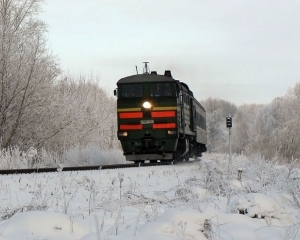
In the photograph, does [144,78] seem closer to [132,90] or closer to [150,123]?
[132,90]

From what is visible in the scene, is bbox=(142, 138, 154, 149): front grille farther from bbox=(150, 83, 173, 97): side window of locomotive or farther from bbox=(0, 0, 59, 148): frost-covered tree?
bbox=(0, 0, 59, 148): frost-covered tree

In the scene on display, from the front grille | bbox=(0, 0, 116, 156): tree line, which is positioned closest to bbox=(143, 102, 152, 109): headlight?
the front grille

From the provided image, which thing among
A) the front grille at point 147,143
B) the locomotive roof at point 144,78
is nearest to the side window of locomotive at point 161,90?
the locomotive roof at point 144,78

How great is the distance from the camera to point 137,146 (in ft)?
53.9

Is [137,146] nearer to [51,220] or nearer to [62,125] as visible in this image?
[62,125]

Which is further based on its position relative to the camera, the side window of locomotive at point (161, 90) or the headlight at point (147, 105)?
the side window of locomotive at point (161, 90)

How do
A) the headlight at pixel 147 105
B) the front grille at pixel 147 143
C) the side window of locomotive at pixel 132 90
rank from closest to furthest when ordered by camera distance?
the front grille at pixel 147 143, the headlight at pixel 147 105, the side window of locomotive at pixel 132 90

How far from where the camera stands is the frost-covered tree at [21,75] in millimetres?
17203

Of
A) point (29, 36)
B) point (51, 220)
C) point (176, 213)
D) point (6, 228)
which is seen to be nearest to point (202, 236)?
point (176, 213)

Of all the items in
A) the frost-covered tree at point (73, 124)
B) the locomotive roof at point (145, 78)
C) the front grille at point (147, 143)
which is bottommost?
the front grille at point (147, 143)

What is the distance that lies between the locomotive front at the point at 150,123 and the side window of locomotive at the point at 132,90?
0.04m

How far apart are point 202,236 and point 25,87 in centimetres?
1489

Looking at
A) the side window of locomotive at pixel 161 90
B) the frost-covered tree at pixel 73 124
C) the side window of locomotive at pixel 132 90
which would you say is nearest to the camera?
the side window of locomotive at pixel 161 90

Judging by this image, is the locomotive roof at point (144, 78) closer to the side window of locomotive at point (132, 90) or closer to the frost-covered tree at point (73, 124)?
the side window of locomotive at point (132, 90)
